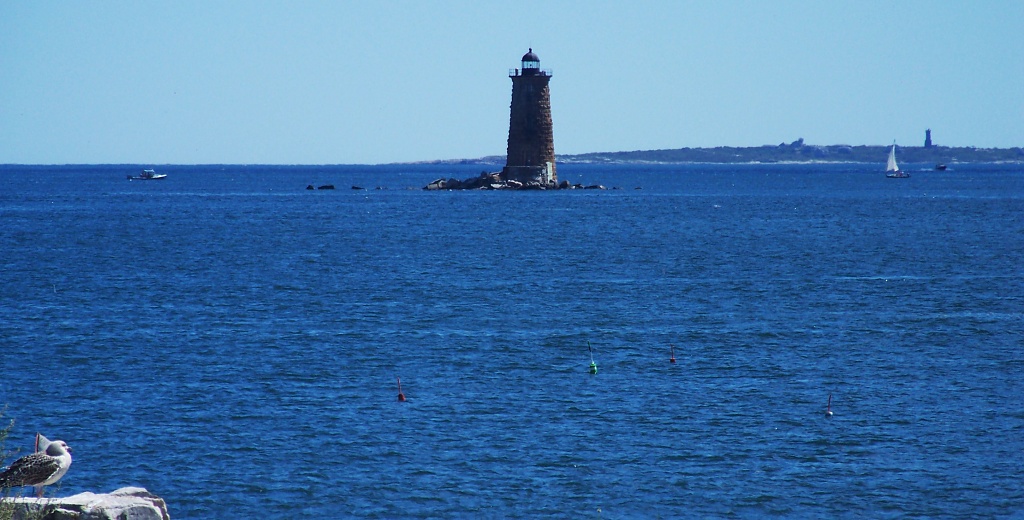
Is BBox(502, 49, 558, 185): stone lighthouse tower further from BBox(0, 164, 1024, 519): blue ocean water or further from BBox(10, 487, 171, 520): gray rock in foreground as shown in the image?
BBox(10, 487, 171, 520): gray rock in foreground

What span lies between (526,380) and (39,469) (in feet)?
49.6

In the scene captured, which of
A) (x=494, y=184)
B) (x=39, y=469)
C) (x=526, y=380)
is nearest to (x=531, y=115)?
(x=494, y=184)

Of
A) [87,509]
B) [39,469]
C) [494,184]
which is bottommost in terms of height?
[87,509]

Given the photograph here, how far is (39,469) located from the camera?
14.8 metres

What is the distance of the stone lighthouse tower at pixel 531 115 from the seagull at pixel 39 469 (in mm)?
97391

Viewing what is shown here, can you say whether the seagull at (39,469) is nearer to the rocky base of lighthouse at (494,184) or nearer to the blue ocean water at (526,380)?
the blue ocean water at (526,380)

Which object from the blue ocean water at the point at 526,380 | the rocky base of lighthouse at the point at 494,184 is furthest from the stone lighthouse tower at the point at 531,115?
the blue ocean water at the point at 526,380

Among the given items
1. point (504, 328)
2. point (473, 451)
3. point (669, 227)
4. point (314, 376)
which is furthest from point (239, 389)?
point (669, 227)

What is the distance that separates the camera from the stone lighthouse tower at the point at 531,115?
11031cm

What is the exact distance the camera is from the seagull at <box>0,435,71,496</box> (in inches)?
578

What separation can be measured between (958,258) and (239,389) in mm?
44645

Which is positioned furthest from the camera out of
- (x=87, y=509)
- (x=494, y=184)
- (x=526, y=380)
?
(x=494, y=184)

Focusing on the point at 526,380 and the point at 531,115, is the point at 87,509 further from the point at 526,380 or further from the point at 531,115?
the point at 531,115

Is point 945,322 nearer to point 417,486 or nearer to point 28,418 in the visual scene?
point 417,486
